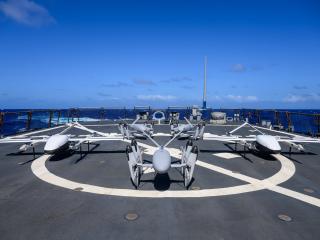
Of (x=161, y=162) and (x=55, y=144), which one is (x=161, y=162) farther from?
(x=55, y=144)

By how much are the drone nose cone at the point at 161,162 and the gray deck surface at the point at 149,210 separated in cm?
120

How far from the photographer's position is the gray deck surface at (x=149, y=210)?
6295 millimetres

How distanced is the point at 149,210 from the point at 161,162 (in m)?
1.80

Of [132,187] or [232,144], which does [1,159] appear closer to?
[132,187]

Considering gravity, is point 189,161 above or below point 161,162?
below

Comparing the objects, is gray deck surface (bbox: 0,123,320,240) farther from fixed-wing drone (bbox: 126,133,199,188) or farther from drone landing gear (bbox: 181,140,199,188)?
fixed-wing drone (bbox: 126,133,199,188)

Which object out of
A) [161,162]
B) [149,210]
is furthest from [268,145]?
[149,210]

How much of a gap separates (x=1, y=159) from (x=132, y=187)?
10376 millimetres

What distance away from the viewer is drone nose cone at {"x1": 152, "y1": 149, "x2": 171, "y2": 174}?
8.36 m

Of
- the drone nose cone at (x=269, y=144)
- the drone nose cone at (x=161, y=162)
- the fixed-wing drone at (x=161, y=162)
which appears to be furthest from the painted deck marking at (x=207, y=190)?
the drone nose cone at (x=269, y=144)

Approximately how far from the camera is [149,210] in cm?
761

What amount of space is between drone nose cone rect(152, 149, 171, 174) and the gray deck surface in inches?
47.1

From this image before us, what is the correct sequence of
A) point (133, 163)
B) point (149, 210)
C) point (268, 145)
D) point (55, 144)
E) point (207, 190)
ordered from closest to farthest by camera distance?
point (149, 210) < point (133, 163) < point (207, 190) < point (55, 144) < point (268, 145)

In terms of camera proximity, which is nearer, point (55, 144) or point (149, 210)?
point (149, 210)
